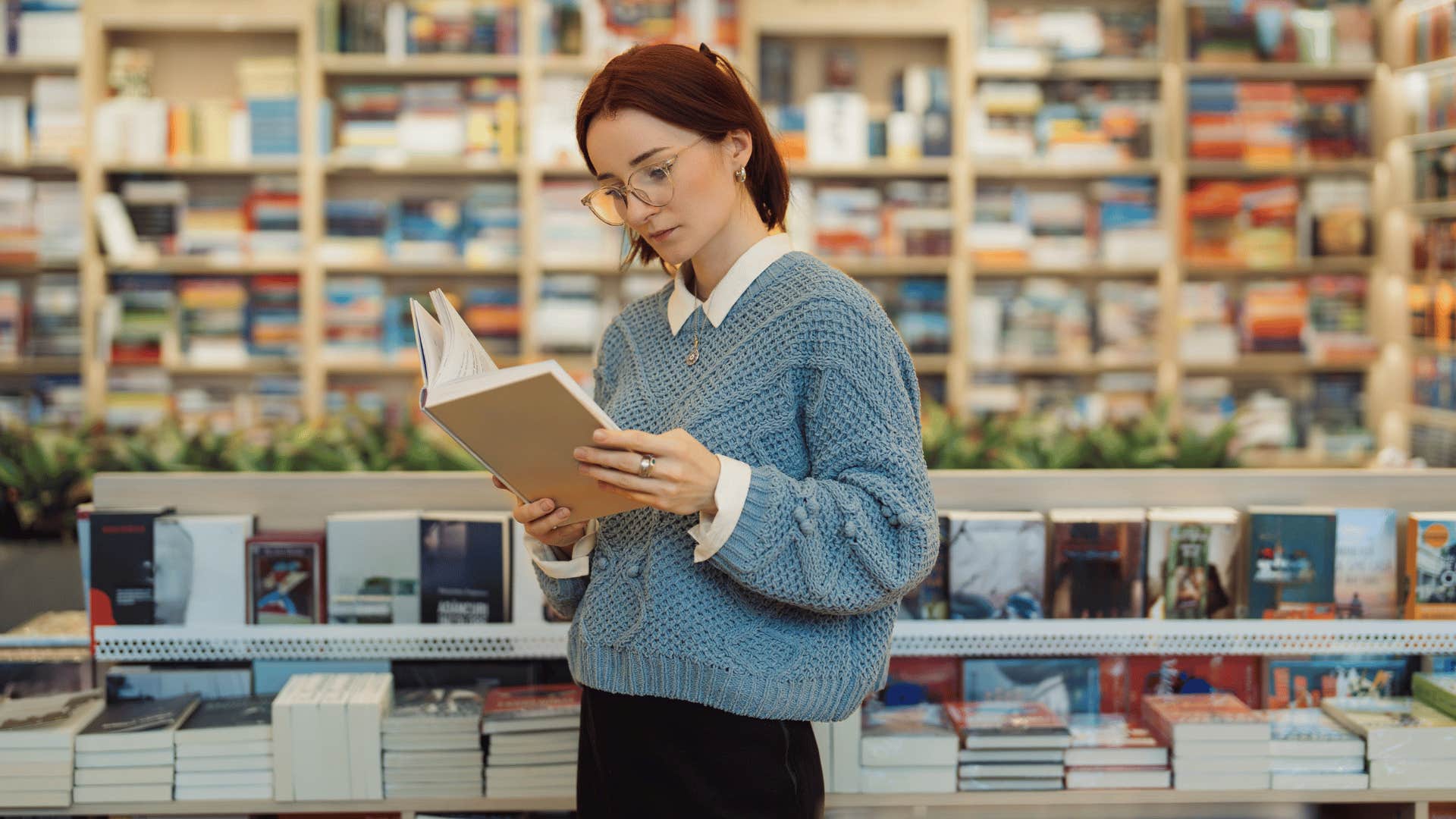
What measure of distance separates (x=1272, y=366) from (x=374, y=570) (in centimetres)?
409

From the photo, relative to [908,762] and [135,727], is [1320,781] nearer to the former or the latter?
[908,762]

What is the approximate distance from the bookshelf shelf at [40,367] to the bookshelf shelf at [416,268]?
107 centimetres

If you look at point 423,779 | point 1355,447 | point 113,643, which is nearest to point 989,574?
point 423,779

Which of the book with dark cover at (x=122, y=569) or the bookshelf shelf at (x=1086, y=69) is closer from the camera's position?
the book with dark cover at (x=122, y=569)

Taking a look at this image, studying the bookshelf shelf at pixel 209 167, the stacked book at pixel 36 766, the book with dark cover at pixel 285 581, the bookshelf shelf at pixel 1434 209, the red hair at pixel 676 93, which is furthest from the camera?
the bookshelf shelf at pixel 209 167

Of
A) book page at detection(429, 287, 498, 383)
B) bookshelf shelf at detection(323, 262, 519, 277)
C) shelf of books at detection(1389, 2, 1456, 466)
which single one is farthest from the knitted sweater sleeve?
shelf of books at detection(1389, 2, 1456, 466)

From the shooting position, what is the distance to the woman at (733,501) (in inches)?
45.8

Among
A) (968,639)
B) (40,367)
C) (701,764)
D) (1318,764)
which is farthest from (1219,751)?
(40,367)

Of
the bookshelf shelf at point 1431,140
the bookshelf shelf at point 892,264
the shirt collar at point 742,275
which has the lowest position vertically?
the shirt collar at point 742,275

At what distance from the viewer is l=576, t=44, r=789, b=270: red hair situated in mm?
1205

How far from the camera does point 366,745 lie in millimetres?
1882

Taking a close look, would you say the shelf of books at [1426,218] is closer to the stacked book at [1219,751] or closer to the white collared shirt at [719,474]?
the stacked book at [1219,751]

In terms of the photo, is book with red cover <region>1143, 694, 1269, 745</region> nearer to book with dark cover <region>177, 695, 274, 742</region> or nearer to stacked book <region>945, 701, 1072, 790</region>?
stacked book <region>945, 701, 1072, 790</region>

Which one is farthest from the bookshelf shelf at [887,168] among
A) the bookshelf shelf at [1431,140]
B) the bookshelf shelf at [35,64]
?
the bookshelf shelf at [35,64]
